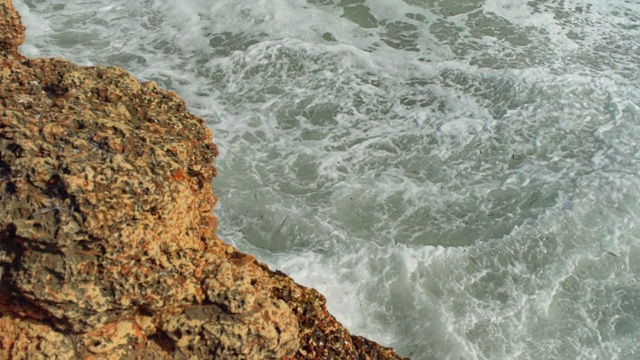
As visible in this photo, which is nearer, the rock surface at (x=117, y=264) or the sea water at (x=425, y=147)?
the rock surface at (x=117, y=264)

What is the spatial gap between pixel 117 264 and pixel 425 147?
4091 mm

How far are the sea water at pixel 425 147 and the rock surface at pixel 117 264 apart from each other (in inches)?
52.2

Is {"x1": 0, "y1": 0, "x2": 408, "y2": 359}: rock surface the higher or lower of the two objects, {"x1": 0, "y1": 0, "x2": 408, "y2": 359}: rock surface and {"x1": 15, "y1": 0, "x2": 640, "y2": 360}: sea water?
the higher

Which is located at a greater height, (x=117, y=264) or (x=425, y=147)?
(x=117, y=264)

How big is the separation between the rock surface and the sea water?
52.2 inches

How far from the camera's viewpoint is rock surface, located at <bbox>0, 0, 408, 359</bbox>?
2.88 m

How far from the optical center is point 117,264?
299cm

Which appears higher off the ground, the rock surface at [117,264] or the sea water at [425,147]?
the rock surface at [117,264]

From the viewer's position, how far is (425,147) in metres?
6.31

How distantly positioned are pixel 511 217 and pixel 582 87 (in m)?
2.76

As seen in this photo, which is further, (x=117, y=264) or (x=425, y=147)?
(x=425, y=147)

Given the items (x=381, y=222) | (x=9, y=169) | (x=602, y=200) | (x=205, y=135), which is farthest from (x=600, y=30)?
(x=9, y=169)

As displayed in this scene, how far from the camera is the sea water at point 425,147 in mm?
4688

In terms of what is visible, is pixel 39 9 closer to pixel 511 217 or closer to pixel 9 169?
pixel 9 169
